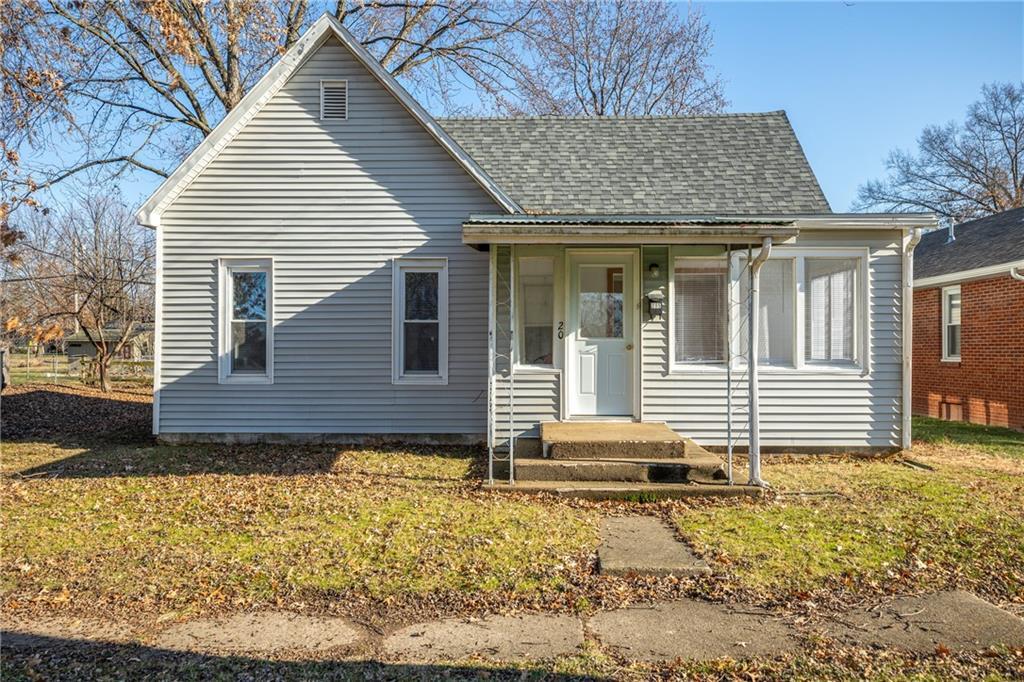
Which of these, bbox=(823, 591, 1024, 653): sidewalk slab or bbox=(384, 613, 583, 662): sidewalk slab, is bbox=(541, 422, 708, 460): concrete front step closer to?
bbox=(823, 591, 1024, 653): sidewalk slab

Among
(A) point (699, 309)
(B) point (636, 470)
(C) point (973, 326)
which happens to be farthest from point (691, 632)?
(C) point (973, 326)

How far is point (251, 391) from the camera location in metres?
9.84

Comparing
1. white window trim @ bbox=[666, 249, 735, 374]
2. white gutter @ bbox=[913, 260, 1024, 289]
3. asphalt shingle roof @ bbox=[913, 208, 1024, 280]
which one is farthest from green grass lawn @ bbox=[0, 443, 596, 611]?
asphalt shingle roof @ bbox=[913, 208, 1024, 280]

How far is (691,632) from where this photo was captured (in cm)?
402

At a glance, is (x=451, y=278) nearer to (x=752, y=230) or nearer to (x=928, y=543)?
(x=752, y=230)

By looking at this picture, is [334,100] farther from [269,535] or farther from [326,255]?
[269,535]

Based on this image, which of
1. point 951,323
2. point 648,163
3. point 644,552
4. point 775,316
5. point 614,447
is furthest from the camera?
point 951,323

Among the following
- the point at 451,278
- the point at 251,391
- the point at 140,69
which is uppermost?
the point at 140,69

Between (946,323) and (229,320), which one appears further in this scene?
(946,323)

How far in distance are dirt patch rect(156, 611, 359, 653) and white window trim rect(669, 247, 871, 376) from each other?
6466 mm

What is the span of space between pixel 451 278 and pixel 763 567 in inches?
244

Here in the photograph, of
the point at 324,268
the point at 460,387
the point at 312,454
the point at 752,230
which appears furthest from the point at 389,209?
the point at 752,230

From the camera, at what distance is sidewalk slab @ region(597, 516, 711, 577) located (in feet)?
16.1

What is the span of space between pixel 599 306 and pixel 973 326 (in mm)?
9980
